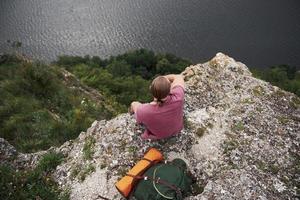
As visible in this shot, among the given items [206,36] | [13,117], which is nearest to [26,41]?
[206,36]

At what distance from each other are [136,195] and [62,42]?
140 ft

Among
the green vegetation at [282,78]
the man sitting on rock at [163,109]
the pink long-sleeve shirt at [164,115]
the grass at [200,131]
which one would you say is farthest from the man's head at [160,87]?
the green vegetation at [282,78]

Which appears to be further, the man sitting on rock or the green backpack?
the man sitting on rock

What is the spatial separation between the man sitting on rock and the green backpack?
0.80 meters

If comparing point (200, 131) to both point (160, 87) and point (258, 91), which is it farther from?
point (258, 91)

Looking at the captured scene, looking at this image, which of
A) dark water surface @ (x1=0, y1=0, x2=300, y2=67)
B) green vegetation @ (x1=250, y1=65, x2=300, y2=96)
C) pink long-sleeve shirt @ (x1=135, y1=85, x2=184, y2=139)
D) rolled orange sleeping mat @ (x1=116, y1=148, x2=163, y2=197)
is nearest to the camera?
rolled orange sleeping mat @ (x1=116, y1=148, x2=163, y2=197)

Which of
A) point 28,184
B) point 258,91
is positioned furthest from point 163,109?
point 258,91

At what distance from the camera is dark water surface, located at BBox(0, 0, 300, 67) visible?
149ft

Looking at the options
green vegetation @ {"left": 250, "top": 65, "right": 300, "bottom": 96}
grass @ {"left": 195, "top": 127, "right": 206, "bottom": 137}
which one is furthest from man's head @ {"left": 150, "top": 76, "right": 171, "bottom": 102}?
green vegetation @ {"left": 250, "top": 65, "right": 300, "bottom": 96}

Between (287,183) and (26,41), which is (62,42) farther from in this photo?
(287,183)

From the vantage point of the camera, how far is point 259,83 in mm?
9688

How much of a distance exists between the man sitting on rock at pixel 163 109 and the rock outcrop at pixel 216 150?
0.41 m

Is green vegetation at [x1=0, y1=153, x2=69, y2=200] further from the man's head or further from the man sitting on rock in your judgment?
the man's head

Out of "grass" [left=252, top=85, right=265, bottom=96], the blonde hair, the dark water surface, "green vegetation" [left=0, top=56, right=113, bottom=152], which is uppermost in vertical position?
the blonde hair
